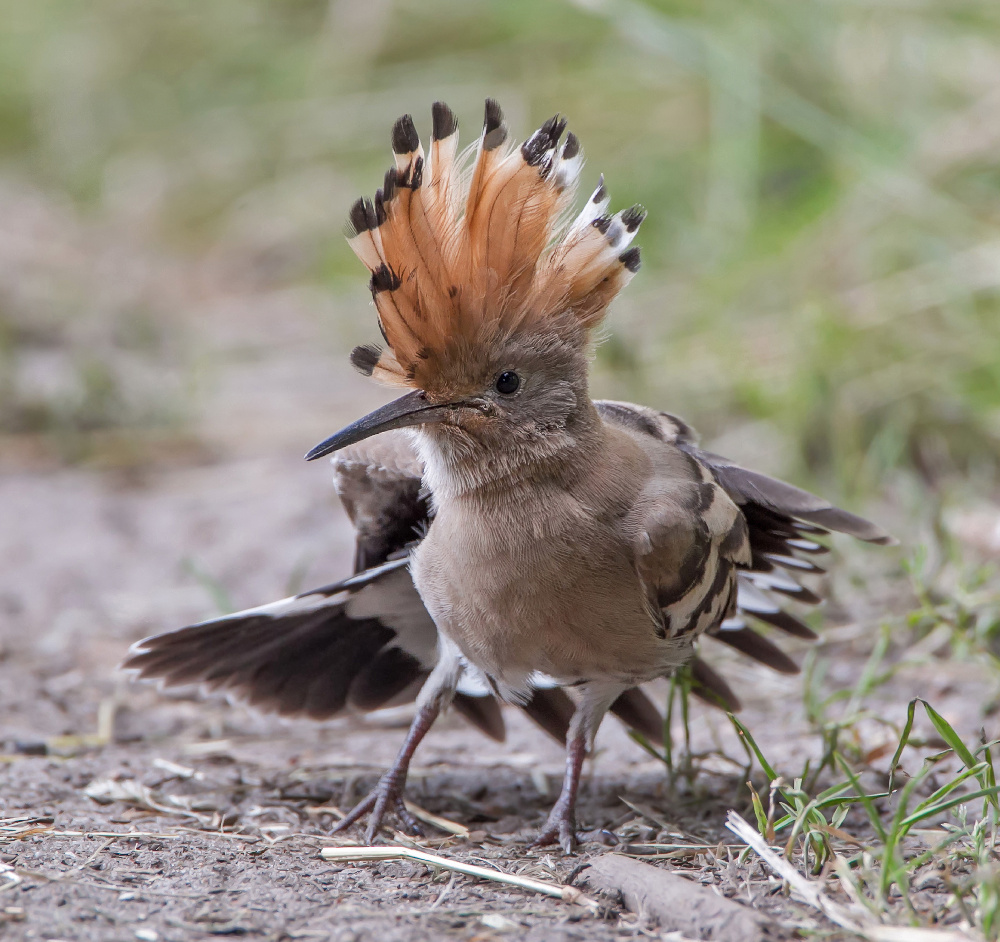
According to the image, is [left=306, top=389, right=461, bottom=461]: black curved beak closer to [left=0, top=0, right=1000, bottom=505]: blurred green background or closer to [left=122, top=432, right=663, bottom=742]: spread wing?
[left=122, top=432, right=663, bottom=742]: spread wing

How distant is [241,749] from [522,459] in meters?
1.49

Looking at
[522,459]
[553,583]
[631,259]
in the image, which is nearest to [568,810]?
[553,583]

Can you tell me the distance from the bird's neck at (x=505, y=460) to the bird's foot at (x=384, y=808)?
31.0 inches

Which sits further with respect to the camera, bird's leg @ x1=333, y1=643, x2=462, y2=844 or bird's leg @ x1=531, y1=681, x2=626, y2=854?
bird's leg @ x1=333, y1=643, x2=462, y2=844

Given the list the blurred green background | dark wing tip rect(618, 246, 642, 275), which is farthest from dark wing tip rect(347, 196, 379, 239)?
the blurred green background

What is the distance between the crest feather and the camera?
9.62ft

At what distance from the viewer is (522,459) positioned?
10.2 feet

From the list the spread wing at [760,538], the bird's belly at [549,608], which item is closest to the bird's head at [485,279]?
the bird's belly at [549,608]

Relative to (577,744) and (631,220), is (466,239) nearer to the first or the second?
(631,220)

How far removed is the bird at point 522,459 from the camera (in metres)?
2.97

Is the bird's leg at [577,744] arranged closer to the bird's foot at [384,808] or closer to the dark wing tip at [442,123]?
the bird's foot at [384,808]

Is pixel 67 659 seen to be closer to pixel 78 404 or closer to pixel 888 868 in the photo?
pixel 78 404

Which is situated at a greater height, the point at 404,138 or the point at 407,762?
the point at 404,138

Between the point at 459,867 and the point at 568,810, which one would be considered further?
the point at 568,810
